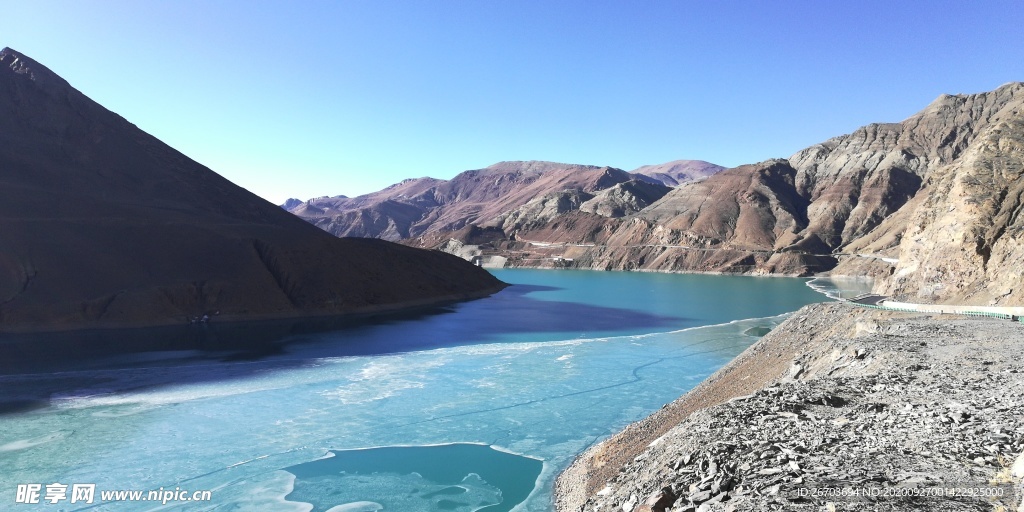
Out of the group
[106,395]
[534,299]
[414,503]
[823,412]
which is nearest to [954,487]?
[823,412]

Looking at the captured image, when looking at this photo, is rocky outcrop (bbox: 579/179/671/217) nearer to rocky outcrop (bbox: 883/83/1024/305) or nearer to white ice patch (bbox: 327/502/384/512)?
rocky outcrop (bbox: 883/83/1024/305)

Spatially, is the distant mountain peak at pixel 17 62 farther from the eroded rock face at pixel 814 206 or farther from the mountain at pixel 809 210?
the eroded rock face at pixel 814 206

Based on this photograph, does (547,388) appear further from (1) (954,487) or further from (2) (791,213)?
(2) (791,213)

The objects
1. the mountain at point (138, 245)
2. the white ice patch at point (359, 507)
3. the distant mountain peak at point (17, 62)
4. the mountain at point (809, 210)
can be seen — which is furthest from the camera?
the mountain at point (809, 210)

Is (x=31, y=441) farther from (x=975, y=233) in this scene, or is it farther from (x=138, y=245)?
(x=975, y=233)

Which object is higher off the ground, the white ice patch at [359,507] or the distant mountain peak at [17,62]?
the distant mountain peak at [17,62]

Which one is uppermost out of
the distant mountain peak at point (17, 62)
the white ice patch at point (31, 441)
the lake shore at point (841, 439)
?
the distant mountain peak at point (17, 62)

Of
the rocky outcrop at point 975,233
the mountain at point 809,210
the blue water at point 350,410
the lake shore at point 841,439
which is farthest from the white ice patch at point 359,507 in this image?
the mountain at point 809,210
